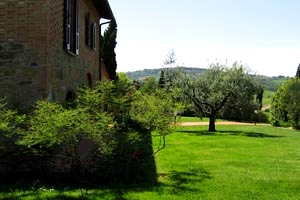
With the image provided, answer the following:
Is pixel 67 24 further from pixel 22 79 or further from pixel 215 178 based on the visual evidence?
pixel 215 178

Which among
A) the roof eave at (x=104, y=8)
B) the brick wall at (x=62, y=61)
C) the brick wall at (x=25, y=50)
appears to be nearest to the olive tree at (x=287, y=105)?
the roof eave at (x=104, y=8)

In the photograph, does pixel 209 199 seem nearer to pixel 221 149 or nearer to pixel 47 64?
pixel 47 64

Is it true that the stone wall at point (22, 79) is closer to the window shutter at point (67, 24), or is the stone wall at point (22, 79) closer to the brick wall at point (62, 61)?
the brick wall at point (62, 61)

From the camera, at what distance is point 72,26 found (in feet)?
37.0

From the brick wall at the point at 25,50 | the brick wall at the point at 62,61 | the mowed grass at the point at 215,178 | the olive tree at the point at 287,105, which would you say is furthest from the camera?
the olive tree at the point at 287,105

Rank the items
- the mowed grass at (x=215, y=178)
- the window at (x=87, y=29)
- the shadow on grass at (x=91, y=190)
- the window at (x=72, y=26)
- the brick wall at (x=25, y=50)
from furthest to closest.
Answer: the window at (x=87, y=29)
the window at (x=72, y=26)
the brick wall at (x=25, y=50)
the mowed grass at (x=215, y=178)
the shadow on grass at (x=91, y=190)

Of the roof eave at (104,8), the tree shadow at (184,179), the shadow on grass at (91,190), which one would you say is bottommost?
A: the tree shadow at (184,179)

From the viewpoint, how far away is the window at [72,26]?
33.4 feet

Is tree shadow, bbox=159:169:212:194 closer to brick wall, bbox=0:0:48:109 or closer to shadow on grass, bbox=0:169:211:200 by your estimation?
shadow on grass, bbox=0:169:211:200

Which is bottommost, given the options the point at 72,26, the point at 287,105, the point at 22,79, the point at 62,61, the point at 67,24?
the point at 287,105

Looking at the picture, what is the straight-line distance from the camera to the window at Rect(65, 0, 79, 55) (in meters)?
10.2

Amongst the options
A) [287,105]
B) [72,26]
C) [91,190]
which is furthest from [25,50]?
[287,105]

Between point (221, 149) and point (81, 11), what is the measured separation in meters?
7.19

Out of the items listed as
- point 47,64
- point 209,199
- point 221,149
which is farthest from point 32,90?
point 221,149
